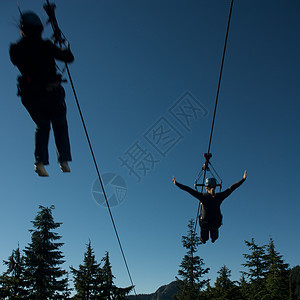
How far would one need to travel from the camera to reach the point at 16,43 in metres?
3.79

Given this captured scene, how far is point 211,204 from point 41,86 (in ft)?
17.5

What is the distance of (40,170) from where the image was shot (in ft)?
14.2

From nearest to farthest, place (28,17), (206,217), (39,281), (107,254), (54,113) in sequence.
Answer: (28,17)
(54,113)
(206,217)
(39,281)
(107,254)

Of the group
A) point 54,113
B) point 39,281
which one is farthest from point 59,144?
point 39,281

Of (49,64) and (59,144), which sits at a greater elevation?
(49,64)

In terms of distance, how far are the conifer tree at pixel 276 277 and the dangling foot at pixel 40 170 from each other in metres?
32.6

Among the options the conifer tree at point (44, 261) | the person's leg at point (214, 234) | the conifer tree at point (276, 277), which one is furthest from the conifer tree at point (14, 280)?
the conifer tree at point (276, 277)

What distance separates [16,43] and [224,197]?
20.1ft

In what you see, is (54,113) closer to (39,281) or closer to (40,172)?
(40,172)

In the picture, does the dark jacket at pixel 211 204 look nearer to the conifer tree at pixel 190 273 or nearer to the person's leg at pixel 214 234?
the person's leg at pixel 214 234

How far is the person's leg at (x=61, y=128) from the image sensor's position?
420cm

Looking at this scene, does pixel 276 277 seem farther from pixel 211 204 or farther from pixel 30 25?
pixel 30 25

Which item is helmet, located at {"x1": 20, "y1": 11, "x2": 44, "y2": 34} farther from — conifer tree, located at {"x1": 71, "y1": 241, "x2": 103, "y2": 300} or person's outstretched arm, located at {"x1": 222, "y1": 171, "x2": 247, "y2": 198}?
conifer tree, located at {"x1": 71, "y1": 241, "x2": 103, "y2": 300}

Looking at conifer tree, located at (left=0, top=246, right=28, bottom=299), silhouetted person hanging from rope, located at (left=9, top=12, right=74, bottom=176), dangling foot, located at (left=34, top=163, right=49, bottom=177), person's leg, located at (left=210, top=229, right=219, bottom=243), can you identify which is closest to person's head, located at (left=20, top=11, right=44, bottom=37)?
silhouetted person hanging from rope, located at (left=9, top=12, right=74, bottom=176)
